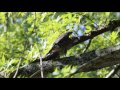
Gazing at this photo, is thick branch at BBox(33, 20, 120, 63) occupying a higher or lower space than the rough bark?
higher

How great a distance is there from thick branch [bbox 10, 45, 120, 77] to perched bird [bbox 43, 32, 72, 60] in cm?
8

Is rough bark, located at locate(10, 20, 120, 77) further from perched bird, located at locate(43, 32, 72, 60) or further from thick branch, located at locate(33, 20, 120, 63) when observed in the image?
thick branch, located at locate(33, 20, 120, 63)

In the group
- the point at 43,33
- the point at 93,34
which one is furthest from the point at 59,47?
the point at 93,34

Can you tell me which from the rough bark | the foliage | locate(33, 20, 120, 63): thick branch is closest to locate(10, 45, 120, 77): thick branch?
the rough bark

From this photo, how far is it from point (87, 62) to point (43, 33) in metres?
0.63

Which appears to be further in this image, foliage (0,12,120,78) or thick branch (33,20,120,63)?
thick branch (33,20,120,63)

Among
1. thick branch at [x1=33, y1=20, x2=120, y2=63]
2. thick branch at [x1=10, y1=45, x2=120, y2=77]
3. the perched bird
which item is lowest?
thick branch at [x1=10, y1=45, x2=120, y2=77]

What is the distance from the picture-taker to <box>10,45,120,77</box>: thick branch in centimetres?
347

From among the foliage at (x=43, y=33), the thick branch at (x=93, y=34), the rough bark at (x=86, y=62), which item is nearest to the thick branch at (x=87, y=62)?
the rough bark at (x=86, y=62)

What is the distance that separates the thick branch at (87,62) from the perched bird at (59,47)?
0.26 feet

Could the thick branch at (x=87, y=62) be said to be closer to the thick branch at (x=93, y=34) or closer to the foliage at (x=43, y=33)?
the foliage at (x=43, y=33)

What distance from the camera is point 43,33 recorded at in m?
3.78
